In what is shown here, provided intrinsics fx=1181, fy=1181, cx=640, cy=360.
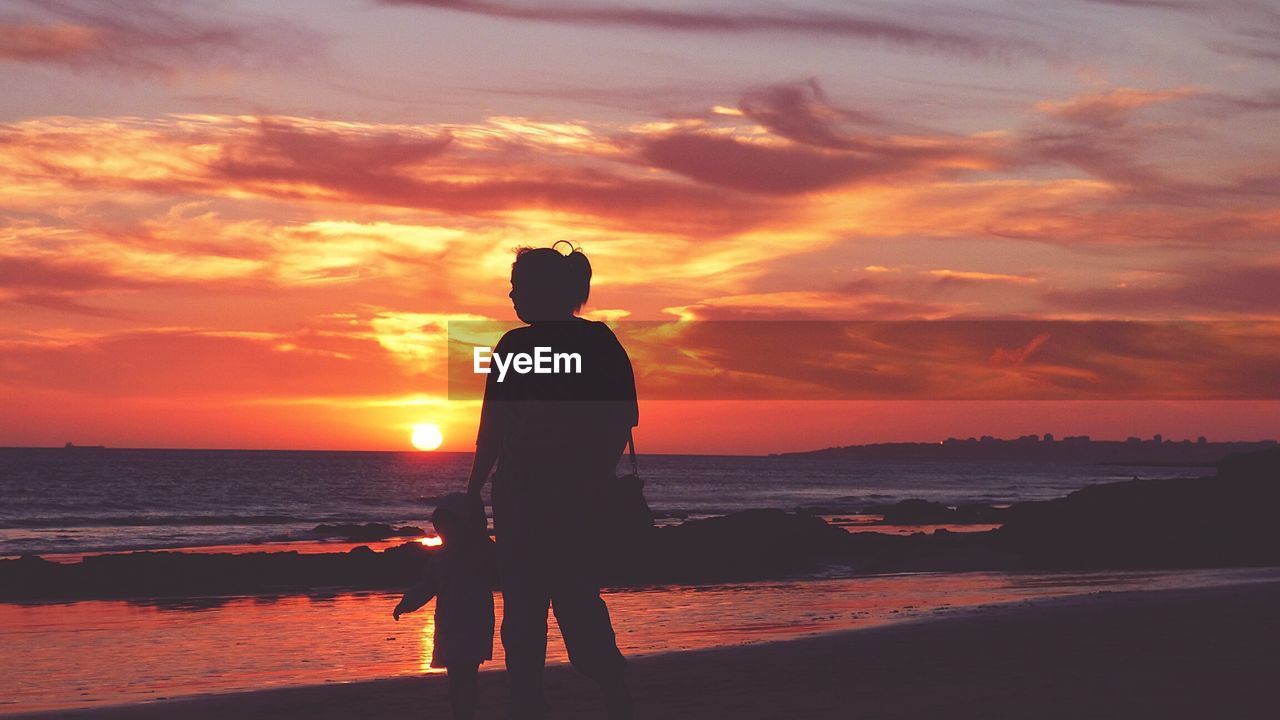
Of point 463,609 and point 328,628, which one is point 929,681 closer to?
point 463,609

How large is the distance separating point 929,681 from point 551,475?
211 inches

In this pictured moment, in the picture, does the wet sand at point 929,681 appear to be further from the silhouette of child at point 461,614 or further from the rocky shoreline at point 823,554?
the rocky shoreline at point 823,554

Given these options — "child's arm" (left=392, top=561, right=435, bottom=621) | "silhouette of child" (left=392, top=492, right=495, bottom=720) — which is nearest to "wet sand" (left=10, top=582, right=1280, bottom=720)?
"child's arm" (left=392, top=561, right=435, bottom=621)

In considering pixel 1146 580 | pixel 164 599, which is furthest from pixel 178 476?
pixel 1146 580

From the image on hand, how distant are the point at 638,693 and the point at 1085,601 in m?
9.55

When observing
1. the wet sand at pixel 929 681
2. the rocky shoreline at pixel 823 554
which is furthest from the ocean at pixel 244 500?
the wet sand at pixel 929 681

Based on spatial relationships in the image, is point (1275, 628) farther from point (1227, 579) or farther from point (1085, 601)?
point (1227, 579)

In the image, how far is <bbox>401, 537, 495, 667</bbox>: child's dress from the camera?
762 cm

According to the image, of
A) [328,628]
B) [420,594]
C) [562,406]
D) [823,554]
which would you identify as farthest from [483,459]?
[823,554]

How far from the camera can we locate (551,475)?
17.6ft

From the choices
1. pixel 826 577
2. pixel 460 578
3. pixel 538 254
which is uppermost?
pixel 538 254

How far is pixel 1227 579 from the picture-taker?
71.3ft

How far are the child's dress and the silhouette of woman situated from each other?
214cm
